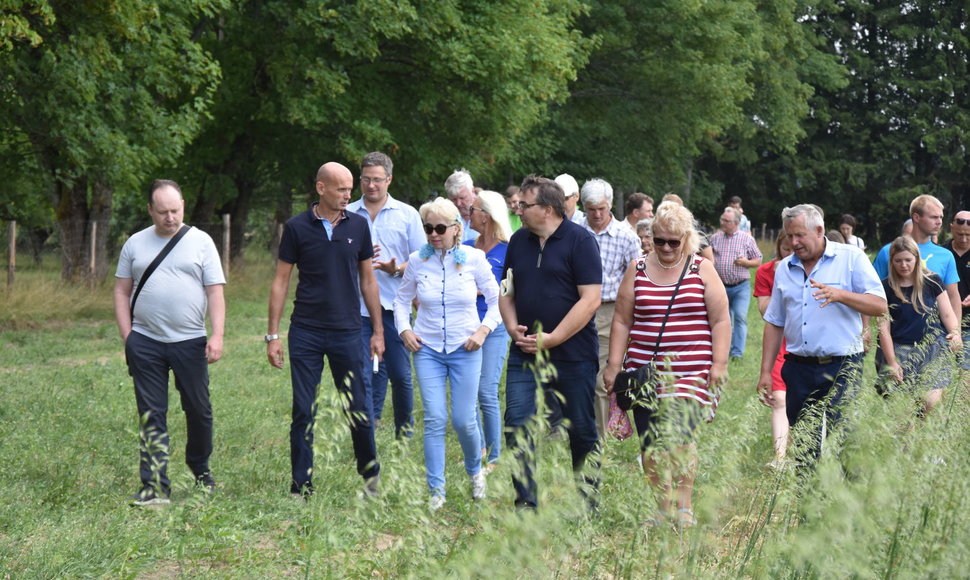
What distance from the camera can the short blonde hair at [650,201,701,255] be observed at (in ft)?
20.5

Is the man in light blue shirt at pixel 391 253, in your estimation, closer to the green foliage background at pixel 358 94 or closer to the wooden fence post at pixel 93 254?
the green foliage background at pixel 358 94

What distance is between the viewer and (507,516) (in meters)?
3.05

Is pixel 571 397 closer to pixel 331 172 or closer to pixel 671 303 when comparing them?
pixel 671 303

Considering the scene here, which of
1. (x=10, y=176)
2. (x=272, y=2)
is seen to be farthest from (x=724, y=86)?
(x=10, y=176)

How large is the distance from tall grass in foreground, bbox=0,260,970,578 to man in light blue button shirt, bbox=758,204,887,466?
886 mm

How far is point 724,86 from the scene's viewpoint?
120ft

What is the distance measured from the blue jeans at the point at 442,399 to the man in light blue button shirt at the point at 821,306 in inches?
66.8

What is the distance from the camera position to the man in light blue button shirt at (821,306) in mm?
6652

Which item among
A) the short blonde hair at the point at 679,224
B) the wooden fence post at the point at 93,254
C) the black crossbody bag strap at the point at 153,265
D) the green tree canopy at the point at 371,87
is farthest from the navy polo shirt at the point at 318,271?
the green tree canopy at the point at 371,87

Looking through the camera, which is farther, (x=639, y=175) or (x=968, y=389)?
(x=639, y=175)

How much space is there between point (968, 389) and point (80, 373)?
32.1 ft

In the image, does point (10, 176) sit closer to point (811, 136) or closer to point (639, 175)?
point (639, 175)

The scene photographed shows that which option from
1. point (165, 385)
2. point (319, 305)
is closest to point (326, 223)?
point (319, 305)

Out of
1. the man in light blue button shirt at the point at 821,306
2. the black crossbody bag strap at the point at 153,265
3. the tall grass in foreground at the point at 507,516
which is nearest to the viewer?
the tall grass in foreground at the point at 507,516
